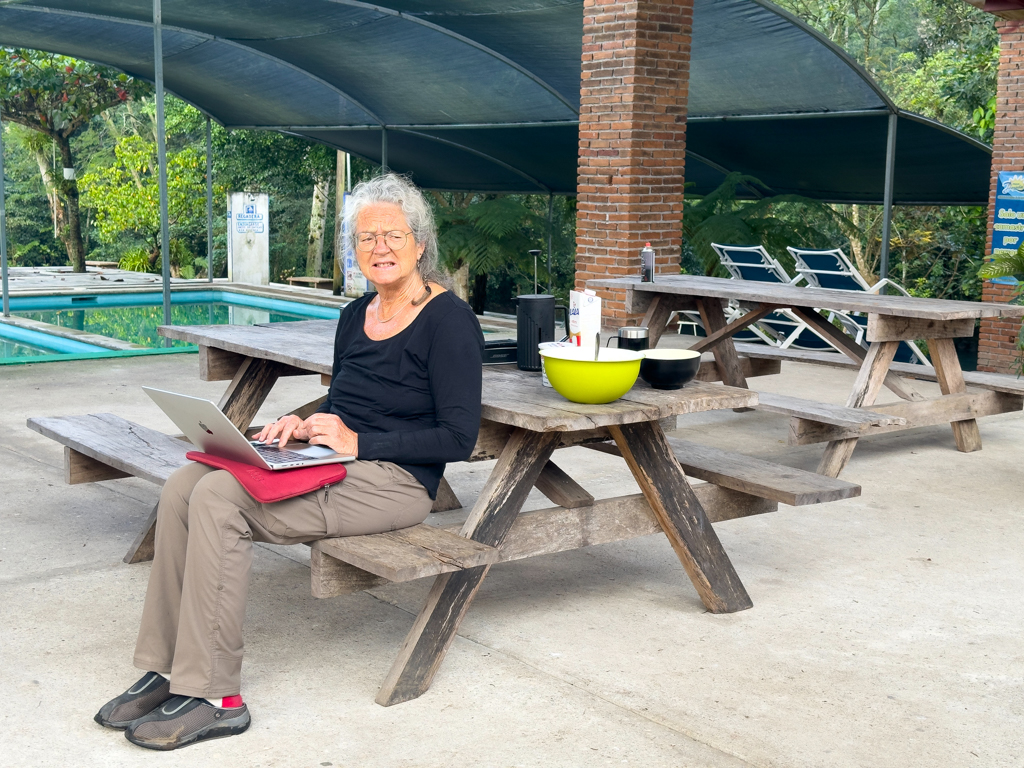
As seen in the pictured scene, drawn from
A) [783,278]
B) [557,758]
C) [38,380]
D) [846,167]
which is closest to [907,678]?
[557,758]

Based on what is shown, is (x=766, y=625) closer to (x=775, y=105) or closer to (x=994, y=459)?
(x=994, y=459)

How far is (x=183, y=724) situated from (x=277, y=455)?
600mm

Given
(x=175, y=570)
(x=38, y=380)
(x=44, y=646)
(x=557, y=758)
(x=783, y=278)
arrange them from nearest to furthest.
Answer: (x=557, y=758) < (x=175, y=570) < (x=44, y=646) < (x=38, y=380) < (x=783, y=278)

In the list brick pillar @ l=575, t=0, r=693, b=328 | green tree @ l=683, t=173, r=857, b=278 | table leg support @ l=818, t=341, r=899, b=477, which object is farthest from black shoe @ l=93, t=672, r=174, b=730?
green tree @ l=683, t=173, r=857, b=278

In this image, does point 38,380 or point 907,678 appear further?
point 38,380

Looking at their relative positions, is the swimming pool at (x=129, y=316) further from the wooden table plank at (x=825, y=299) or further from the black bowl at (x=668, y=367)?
the black bowl at (x=668, y=367)

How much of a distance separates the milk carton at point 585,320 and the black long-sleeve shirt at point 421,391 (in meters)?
0.28

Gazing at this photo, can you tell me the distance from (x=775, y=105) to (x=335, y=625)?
6.96 m

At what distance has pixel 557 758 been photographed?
94.5 inches

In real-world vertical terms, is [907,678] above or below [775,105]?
below

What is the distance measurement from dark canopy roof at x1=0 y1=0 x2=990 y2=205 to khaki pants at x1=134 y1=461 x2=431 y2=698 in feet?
19.4

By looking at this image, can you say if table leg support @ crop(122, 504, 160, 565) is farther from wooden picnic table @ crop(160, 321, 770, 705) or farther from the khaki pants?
the khaki pants

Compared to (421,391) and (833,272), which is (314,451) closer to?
(421,391)

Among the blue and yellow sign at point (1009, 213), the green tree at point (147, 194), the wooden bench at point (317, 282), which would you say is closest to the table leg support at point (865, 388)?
the blue and yellow sign at point (1009, 213)
